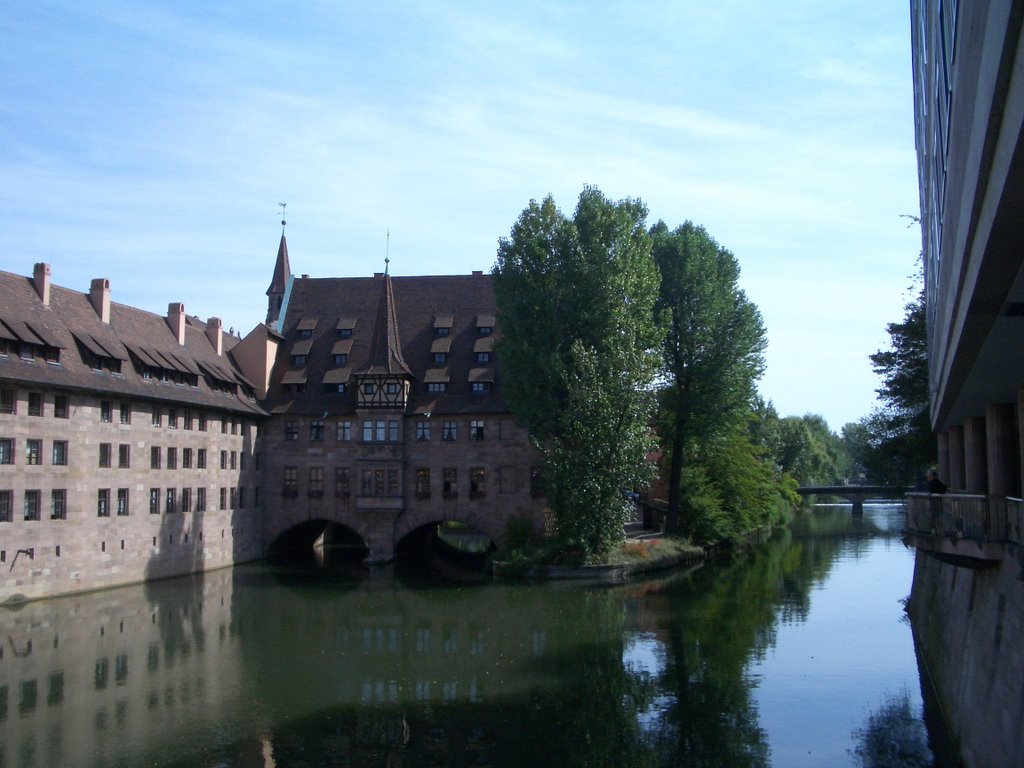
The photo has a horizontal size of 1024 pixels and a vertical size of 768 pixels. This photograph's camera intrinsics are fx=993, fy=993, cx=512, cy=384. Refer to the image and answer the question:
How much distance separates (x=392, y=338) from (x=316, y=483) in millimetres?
8695

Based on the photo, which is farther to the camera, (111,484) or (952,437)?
(111,484)

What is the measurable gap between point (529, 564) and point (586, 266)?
13597mm

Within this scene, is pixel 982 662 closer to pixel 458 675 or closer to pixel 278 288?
pixel 458 675

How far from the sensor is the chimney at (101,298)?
43312 mm

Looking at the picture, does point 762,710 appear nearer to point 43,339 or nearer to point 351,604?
point 351,604

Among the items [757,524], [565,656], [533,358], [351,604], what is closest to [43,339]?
[351,604]

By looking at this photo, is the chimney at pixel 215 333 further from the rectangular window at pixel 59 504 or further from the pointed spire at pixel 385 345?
the rectangular window at pixel 59 504

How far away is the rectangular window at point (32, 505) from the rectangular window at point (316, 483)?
58.4ft

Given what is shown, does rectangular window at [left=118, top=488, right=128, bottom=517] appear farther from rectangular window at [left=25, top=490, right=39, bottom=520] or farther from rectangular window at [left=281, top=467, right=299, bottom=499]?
rectangular window at [left=281, top=467, right=299, bottom=499]

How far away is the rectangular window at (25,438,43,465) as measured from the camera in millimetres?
35688

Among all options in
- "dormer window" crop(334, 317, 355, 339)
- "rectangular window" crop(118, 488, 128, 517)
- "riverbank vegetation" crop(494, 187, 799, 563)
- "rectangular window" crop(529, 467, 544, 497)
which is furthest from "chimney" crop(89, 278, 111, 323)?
"rectangular window" crop(529, 467, 544, 497)

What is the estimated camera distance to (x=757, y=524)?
202 ft

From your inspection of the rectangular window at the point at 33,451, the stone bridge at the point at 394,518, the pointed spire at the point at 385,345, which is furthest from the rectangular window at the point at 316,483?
the rectangular window at the point at 33,451

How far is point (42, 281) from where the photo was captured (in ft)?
131
